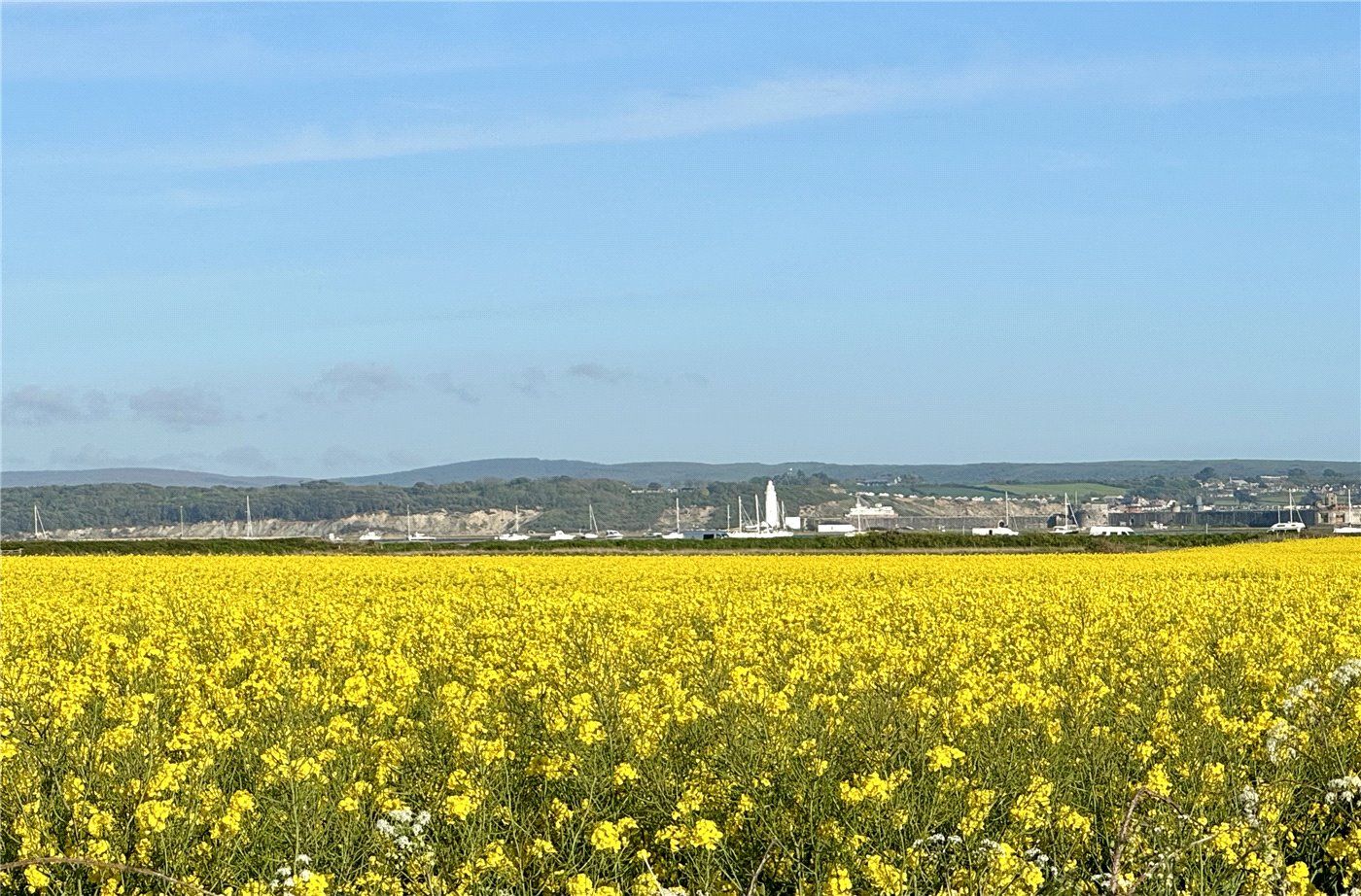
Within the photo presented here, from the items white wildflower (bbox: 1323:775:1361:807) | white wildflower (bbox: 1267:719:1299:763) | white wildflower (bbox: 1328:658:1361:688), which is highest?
white wildflower (bbox: 1328:658:1361:688)

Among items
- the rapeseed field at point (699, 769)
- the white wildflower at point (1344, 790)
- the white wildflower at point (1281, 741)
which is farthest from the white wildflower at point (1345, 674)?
the white wildflower at point (1344, 790)

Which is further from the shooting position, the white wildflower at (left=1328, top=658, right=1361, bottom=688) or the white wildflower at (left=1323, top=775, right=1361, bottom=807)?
the white wildflower at (left=1328, top=658, right=1361, bottom=688)

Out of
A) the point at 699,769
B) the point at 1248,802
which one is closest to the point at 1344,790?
the point at 1248,802

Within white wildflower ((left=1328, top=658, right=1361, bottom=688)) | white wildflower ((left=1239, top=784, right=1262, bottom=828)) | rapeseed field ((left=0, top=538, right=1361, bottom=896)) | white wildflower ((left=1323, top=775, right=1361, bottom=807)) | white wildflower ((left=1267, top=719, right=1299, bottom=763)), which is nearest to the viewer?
rapeseed field ((left=0, top=538, right=1361, bottom=896))

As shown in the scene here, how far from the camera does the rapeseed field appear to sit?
7691 millimetres

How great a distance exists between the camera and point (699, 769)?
880 centimetres

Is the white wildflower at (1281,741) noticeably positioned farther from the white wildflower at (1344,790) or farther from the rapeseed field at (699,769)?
the white wildflower at (1344,790)

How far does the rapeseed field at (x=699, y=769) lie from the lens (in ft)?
25.2

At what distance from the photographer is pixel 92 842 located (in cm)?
779

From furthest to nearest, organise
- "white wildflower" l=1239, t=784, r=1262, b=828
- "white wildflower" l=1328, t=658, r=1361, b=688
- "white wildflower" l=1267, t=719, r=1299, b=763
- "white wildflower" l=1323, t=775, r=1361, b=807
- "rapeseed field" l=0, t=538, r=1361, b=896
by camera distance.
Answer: "white wildflower" l=1328, t=658, r=1361, b=688
"white wildflower" l=1267, t=719, r=1299, b=763
"white wildflower" l=1323, t=775, r=1361, b=807
"white wildflower" l=1239, t=784, r=1262, b=828
"rapeseed field" l=0, t=538, r=1361, b=896

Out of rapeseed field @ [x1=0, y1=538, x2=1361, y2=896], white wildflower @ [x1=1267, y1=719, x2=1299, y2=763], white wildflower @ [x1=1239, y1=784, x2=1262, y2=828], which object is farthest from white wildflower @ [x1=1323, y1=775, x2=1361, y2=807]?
Result: white wildflower @ [x1=1239, y1=784, x2=1262, y2=828]

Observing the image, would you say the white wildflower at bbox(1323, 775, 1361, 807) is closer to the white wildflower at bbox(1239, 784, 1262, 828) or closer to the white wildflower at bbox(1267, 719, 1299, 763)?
the white wildflower at bbox(1267, 719, 1299, 763)

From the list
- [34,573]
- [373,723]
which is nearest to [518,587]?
[34,573]

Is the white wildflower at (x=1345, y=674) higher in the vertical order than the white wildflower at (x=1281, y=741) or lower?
higher
